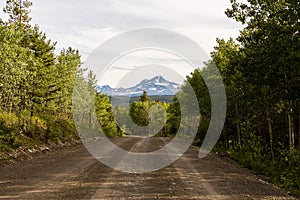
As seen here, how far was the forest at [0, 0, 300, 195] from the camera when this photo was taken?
13.7 meters

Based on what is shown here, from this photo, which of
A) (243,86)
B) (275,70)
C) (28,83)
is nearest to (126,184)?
(275,70)

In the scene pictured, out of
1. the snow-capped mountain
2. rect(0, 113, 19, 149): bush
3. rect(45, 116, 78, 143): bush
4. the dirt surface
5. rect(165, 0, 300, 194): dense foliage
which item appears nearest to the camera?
the dirt surface

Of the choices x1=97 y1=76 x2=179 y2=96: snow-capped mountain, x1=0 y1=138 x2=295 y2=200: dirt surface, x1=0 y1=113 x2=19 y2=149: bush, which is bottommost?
x1=0 y1=138 x2=295 y2=200: dirt surface

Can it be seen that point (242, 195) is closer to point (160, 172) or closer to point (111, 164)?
point (160, 172)

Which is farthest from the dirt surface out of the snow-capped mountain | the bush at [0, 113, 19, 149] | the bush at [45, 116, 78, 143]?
the bush at [45, 116, 78, 143]

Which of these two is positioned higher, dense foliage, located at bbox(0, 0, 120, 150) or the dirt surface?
dense foliage, located at bbox(0, 0, 120, 150)

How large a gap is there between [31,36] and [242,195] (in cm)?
2715

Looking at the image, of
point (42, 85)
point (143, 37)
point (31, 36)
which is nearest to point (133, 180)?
point (143, 37)

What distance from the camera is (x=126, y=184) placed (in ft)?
36.9

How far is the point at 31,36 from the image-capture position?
31812 mm

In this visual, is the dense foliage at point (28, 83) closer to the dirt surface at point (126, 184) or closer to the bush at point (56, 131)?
the bush at point (56, 131)

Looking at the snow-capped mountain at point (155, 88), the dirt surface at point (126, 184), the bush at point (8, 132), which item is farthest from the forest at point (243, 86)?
the snow-capped mountain at point (155, 88)

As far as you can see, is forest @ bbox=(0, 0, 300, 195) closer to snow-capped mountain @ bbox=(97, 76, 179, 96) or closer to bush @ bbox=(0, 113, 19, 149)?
bush @ bbox=(0, 113, 19, 149)

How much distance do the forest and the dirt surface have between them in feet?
5.48
